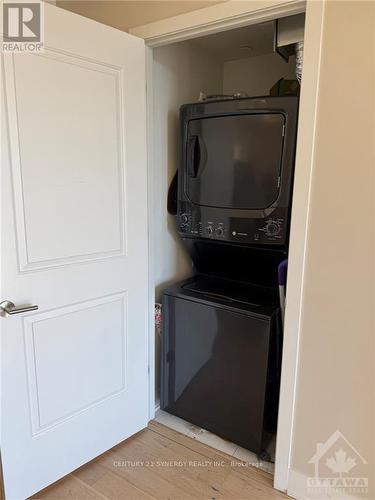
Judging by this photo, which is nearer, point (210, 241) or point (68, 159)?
point (68, 159)

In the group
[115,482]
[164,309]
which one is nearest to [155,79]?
[164,309]

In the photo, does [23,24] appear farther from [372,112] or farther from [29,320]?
[372,112]

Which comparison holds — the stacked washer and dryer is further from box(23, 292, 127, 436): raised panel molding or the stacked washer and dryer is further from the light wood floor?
box(23, 292, 127, 436): raised panel molding

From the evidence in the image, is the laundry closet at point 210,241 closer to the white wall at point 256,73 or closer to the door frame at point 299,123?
the white wall at point 256,73

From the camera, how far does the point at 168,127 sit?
2006 mm

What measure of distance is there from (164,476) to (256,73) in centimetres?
241

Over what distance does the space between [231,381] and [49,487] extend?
96 centimetres

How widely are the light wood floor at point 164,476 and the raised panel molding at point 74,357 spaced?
0.32 meters

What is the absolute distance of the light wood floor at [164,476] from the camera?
1.59m

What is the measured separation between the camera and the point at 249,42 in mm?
2070

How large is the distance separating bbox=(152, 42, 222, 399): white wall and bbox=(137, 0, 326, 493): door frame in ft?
0.71

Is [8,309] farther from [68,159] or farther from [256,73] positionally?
[256,73]

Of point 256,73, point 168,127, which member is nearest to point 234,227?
point 168,127

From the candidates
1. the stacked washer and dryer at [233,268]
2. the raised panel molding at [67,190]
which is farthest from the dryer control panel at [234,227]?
the raised panel molding at [67,190]
